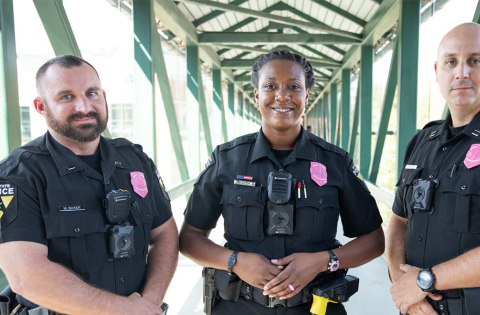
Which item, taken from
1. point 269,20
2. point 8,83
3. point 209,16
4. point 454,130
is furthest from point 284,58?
point 209,16

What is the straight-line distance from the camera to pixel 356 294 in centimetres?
343

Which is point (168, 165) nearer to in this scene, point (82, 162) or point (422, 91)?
point (422, 91)

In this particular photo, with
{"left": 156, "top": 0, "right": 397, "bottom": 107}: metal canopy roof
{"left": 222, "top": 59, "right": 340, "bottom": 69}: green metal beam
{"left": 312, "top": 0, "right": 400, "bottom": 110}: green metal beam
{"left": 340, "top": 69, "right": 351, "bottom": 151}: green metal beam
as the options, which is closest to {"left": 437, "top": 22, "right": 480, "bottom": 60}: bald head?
{"left": 312, "top": 0, "right": 400, "bottom": 110}: green metal beam

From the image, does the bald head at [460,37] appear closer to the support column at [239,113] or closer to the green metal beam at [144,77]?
the green metal beam at [144,77]

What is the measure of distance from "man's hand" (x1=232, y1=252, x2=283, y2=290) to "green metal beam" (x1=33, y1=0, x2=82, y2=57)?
6.59 ft

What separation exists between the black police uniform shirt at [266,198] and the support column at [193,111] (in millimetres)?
4482

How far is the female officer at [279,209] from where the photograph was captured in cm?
154

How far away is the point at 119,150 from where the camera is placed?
167cm

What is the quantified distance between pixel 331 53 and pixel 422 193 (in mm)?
7520

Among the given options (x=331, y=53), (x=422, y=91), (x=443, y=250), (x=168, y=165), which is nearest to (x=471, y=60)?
(x=443, y=250)

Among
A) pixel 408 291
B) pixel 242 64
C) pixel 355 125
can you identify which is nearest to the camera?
pixel 408 291

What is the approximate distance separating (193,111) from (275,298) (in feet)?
16.2

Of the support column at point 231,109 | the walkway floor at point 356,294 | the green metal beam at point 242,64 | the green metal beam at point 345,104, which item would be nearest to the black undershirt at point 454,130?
the walkway floor at point 356,294

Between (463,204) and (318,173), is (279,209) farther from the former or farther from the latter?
(463,204)
